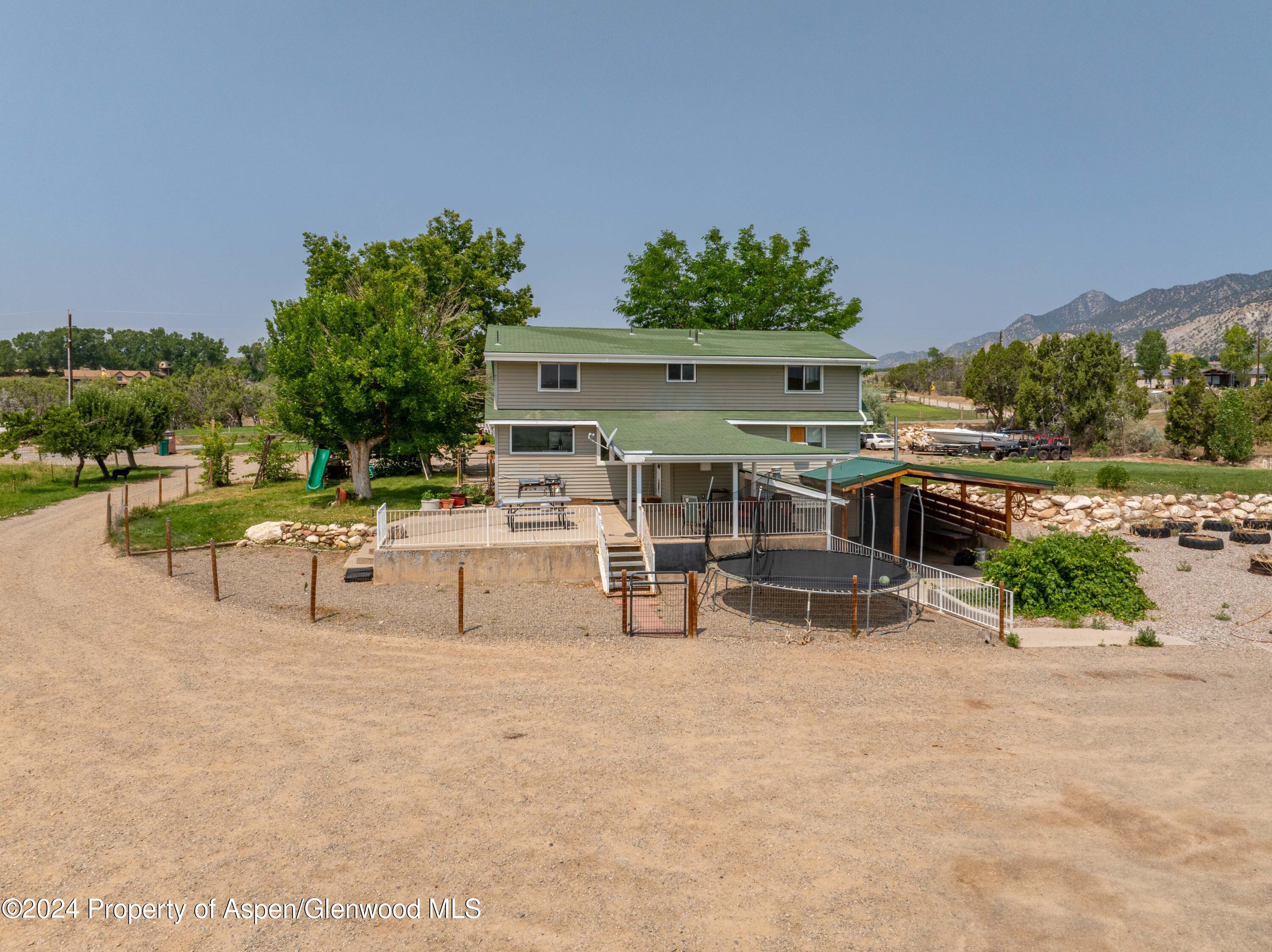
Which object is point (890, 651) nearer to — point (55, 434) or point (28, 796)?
point (28, 796)

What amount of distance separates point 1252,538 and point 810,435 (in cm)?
1479

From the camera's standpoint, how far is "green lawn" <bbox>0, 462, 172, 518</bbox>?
28.5 metres

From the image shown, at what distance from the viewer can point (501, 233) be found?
135 feet

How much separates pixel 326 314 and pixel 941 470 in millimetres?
22876

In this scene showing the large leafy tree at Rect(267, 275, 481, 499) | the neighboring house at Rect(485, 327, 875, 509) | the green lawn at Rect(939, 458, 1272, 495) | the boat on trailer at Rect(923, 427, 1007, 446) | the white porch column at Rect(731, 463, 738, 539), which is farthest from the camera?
the boat on trailer at Rect(923, 427, 1007, 446)

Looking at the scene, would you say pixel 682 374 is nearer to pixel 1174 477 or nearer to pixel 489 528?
pixel 489 528

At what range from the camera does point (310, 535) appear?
2152 cm

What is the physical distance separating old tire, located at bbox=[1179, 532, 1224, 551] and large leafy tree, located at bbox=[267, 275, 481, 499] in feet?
86.4

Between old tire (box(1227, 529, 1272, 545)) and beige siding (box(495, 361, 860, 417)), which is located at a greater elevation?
beige siding (box(495, 361, 860, 417))

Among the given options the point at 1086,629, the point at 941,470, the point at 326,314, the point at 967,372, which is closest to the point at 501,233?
the point at 326,314

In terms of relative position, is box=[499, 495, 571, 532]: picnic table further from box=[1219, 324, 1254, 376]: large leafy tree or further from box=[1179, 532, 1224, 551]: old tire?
box=[1219, 324, 1254, 376]: large leafy tree

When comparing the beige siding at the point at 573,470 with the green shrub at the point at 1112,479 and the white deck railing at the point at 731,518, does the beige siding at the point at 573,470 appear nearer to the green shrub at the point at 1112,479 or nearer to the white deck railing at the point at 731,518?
the white deck railing at the point at 731,518

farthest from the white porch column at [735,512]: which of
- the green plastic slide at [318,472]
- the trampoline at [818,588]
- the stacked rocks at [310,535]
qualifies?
the green plastic slide at [318,472]

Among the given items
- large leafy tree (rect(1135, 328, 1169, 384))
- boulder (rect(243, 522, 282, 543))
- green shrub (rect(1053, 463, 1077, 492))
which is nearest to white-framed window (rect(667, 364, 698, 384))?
boulder (rect(243, 522, 282, 543))
